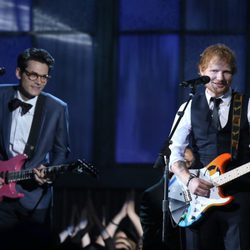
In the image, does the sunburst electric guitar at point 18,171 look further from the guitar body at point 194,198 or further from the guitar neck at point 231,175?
the guitar neck at point 231,175

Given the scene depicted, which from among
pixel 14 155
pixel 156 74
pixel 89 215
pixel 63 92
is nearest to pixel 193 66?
pixel 156 74

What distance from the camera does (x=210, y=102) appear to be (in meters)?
4.22

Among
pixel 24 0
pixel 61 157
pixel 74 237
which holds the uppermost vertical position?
pixel 24 0

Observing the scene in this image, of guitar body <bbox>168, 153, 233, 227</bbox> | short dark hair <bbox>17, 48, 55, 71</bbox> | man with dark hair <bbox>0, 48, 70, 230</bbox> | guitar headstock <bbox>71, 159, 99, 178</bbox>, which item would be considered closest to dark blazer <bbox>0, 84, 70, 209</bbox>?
man with dark hair <bbox>0, 48, 70, 230</bbox>

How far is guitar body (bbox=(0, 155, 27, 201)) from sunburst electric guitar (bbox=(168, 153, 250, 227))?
46.5 inches

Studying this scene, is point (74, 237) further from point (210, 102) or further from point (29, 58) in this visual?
point (210, 102)

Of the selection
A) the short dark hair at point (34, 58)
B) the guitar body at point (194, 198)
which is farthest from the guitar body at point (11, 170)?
the guitar body at point (194, 198)

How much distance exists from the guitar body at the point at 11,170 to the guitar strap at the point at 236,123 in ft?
5.38

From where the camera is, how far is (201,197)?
410cm

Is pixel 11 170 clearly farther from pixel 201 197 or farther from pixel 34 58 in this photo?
pixel 201 197

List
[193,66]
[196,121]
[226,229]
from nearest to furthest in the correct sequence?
[226,229] → [196,121] → [193,66]

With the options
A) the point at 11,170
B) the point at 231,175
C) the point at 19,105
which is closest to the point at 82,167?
the point at 11,170

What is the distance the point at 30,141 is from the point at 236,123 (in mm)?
1619

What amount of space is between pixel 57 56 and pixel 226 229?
3.14 metres
